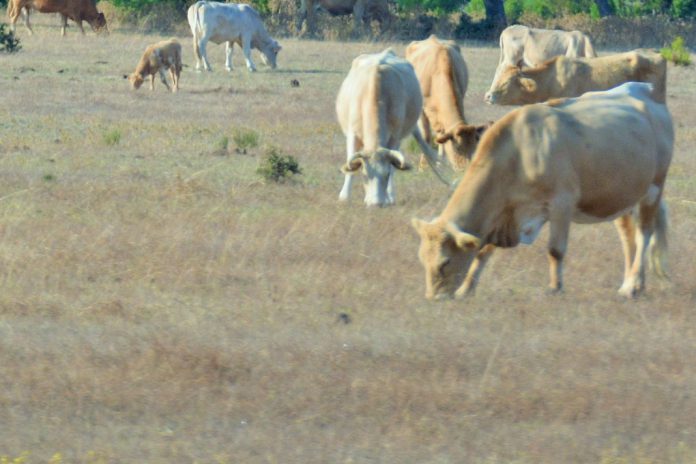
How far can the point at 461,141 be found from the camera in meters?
13.8

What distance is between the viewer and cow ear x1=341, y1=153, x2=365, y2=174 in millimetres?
12188

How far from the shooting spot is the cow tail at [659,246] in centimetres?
952

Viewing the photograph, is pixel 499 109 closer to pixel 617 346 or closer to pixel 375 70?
pixel 375 70

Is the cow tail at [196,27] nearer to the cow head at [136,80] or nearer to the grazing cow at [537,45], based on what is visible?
the cow head at [136,80]

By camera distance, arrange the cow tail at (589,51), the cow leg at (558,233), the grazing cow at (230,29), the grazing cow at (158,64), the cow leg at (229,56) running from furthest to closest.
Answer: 1. the grazing cow at (230,29)
2. the cow leg at (229,56)
3. the grazing cow at (158,64)
4. the cow tail at (589,51)
5. the cow leg at (558,233)

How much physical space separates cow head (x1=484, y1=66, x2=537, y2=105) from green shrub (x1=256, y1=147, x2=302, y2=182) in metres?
4.06

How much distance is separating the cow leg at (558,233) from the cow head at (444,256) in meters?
0.54

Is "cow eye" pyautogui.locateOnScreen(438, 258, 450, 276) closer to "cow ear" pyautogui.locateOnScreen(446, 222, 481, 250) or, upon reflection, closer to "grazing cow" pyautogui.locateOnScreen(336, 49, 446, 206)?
"cow ear" pyautogui.locateOnScreen(446, 222, 481, 250)

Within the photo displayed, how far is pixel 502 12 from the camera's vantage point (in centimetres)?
4731

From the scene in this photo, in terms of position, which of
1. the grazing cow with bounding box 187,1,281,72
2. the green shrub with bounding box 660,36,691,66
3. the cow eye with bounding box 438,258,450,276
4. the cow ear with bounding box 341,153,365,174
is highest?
the cow eye with bounding box 438,258,450,276

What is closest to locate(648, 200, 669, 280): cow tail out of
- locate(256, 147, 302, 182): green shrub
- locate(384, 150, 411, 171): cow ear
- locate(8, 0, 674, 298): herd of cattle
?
locate(8, 0, 674, 298): herd of cattle

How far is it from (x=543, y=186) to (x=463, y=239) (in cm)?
71

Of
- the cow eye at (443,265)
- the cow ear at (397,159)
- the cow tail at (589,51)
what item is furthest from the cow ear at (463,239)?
the cow tail at (589,51)

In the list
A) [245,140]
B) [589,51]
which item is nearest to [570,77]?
[245,140]
